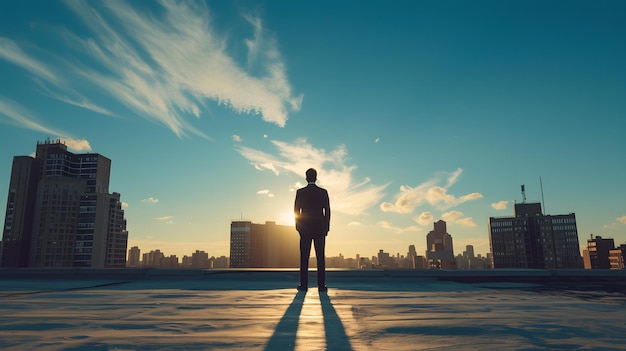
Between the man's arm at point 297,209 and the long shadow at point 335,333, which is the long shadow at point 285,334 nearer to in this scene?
the long shadow at point 335,333

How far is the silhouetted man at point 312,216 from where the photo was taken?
7.23 metres

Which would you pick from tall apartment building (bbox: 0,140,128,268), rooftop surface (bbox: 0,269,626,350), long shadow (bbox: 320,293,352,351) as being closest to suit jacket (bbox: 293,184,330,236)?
rooftop surface (bbox: 0,269,626,350)

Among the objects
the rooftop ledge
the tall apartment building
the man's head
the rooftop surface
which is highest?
the tall apartment building

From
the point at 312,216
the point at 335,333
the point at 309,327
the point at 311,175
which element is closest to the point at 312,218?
the point at 312,216

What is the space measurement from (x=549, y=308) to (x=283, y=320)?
2939 millimetres

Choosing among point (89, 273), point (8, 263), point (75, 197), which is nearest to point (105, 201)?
point (75, 197)

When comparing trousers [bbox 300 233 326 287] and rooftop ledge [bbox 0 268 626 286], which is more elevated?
trousers [bbox 300 233 326 287]

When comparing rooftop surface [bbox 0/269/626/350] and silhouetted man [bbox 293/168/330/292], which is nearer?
rooftop surface [bbox 0/269/626/350]

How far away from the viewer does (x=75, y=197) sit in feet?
632

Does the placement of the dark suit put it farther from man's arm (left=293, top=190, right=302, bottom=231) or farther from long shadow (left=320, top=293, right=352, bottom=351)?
long shadow (left=320, top=293, right=352, bottom=351)

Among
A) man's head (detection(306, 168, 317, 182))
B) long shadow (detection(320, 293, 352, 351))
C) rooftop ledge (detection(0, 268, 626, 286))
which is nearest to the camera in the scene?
long shadow (detection(320, 293, 352, 351))

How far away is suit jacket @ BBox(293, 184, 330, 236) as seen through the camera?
7.27m

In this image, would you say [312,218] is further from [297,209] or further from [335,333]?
[335,333]

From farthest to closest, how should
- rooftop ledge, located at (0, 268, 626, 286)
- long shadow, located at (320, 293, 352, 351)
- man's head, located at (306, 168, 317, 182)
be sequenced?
rooftop ledge, located at (0, 268, 626, 286), man's head, located at (306, 168, 317, 182), long shadow, located at (320, 293, 352, 351)
